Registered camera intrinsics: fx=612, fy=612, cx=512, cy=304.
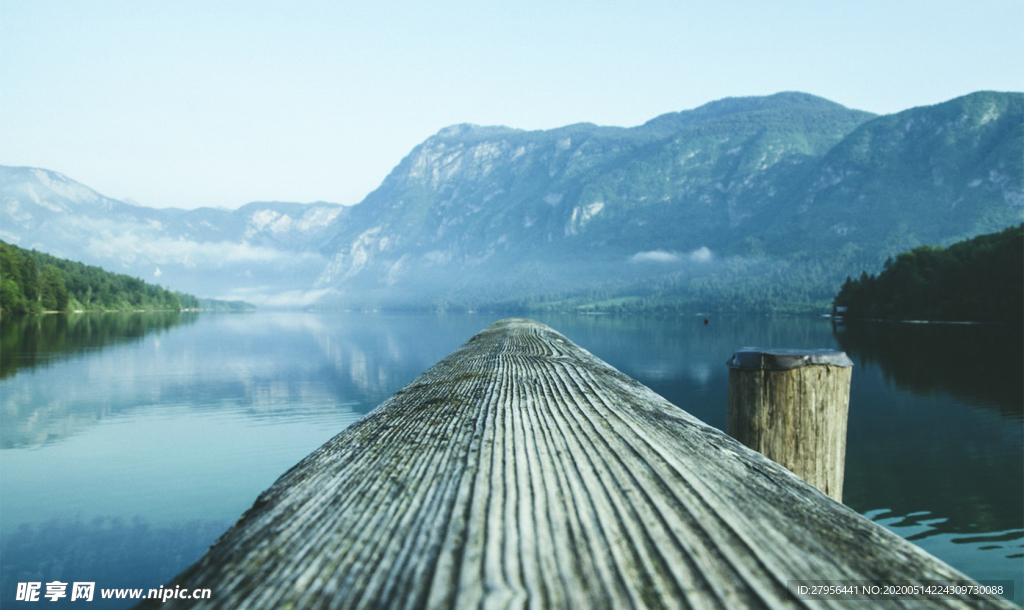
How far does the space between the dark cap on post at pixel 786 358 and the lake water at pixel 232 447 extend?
23.9 ft

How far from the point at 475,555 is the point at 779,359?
294cm

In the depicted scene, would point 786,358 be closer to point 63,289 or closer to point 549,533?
point 549,533

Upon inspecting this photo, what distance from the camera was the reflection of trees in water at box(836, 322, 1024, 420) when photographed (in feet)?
77.8

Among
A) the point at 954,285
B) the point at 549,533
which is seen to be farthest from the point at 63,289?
the point at 954,285

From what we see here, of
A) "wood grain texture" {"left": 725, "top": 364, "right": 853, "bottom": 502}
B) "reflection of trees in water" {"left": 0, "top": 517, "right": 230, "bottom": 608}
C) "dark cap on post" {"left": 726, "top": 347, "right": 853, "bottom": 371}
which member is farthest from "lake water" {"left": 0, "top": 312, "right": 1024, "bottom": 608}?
"dark cap on post" {"left": 726, "top": 347, "right": 853, "bottom": 371}

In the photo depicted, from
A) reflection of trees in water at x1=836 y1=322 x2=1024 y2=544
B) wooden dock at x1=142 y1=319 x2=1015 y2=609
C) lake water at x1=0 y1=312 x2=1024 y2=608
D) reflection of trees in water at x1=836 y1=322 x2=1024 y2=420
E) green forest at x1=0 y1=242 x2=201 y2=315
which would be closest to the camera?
wooden dock at x1=142 y1=319 x2=1015 y2=609

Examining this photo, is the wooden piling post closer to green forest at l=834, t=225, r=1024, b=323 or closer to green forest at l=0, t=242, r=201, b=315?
green forest at l=834, t=225, r=1024, b=323

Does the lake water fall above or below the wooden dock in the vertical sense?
below

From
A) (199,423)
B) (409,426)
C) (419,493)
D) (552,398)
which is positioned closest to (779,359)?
(552,398)

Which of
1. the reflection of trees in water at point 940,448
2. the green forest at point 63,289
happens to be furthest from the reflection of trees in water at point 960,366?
the green forest at point 63,289

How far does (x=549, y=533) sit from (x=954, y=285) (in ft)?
324

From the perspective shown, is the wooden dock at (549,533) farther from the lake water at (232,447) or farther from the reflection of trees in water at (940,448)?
the reflection of trees in water at (940,448)

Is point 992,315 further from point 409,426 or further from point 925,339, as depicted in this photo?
point 409,426

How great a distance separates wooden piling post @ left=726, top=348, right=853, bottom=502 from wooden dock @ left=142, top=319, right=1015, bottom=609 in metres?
1.17
